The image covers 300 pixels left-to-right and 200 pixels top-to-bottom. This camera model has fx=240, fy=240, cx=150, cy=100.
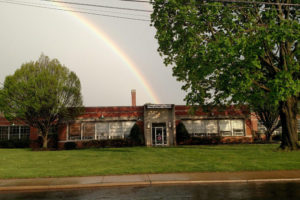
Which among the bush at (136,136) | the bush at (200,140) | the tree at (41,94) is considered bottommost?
the bush at (200,140)

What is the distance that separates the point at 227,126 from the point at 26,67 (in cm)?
2727

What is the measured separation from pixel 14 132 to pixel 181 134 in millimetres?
23692

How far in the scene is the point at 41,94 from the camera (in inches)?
1064

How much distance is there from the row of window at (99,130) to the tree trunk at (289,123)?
743 inches

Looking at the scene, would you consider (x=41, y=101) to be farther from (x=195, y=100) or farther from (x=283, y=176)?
(x=283, y=176)

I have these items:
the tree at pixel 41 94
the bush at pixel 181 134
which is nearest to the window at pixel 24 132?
the tree at pixel 41 94

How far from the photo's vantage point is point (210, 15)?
17.0 m

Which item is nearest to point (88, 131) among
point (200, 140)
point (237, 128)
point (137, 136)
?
point (137, 136)

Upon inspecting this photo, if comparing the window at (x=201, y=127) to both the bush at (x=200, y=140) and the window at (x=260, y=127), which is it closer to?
the bush at (x=200, y=140)

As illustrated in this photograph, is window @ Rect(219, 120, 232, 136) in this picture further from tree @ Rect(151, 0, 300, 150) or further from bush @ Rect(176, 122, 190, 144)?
tree @ Rect(151, 0, 300, 150)

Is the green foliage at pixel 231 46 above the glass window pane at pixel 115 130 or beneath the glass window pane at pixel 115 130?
above

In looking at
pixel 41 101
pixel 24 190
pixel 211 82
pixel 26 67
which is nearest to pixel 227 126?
pixel 211 82

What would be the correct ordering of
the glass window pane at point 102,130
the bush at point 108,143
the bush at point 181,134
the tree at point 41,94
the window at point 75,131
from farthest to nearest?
1. the glass window pane at point 102,130
2. the window at point 75,131
3. the bush at point 181,134
4. the bush at point 108,143
5. the tree at point 41,94

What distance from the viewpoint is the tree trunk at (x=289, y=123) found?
63.8 ft
